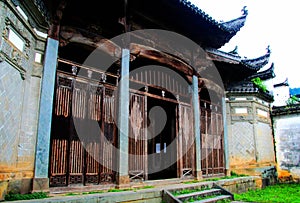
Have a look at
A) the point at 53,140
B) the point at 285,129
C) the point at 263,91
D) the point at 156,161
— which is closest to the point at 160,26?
the point at 53,140

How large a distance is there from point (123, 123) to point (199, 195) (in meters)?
2.77

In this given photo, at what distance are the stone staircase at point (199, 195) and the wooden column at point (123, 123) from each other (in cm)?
107

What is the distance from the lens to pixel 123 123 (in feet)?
20.4

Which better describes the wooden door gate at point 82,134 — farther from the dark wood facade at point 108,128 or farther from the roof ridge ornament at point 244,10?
the roof ridge ornament at point 244,10

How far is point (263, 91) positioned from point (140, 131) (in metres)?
7.37

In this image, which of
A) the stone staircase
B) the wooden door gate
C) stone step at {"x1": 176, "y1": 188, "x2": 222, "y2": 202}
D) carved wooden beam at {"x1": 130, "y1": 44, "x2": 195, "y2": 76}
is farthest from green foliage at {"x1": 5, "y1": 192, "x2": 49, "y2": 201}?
carved wooden beam at {"x1": 130, "y1": 44, "x2": 195, "y2": 76}

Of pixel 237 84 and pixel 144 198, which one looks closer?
pixel 144 198

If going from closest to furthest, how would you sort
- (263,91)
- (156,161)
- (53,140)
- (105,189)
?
(53,140) → (105,189) → (156,161) → (263,91)

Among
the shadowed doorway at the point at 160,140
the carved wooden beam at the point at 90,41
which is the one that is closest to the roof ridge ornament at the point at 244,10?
the shadowed doorway at the point at 160,140

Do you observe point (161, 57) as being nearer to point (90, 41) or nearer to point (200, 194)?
point (90, 41)

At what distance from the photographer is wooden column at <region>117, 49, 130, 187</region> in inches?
234

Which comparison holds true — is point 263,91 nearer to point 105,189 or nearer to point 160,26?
point 160,26

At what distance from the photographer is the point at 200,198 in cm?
650

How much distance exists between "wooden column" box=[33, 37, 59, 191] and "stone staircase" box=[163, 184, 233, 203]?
106 inches
